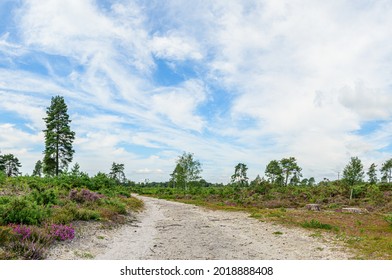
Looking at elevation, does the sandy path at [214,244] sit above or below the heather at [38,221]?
below

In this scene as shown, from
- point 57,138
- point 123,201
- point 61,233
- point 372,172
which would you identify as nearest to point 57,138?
point 57,138

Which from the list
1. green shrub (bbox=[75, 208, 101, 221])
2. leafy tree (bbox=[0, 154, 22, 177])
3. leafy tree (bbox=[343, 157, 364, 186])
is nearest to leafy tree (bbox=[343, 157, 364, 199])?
leafy tree (bbox=[343, 157, 364, 186])

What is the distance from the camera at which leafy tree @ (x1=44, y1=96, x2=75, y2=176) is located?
4766 centimetres

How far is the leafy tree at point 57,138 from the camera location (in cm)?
4766

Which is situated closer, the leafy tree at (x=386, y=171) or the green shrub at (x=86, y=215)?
the green shrub at (x=86, y=215)

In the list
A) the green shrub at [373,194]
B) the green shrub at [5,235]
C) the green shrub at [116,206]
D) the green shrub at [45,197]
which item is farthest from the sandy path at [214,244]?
the green shrub at [373,194]

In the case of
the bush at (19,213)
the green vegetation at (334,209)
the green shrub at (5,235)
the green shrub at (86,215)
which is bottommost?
the green vegetation at (334,209)

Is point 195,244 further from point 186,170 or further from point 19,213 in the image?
point 186,170

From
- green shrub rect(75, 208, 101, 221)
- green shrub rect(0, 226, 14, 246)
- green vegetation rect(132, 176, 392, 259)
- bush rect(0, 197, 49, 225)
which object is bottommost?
green vegetation rect(132, 176, 392, 259)

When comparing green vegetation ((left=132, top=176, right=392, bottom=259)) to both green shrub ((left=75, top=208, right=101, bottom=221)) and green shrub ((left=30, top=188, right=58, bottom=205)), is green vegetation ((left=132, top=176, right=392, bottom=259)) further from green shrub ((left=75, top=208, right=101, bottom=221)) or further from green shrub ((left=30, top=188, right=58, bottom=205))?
green shrub ((left=30, top=188, right=58, bottom=205))

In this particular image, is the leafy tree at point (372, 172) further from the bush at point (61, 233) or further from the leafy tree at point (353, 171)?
the bush at point (61, 233)

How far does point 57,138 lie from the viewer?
4791 centimetres

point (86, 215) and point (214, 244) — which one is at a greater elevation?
point (86, 215)
